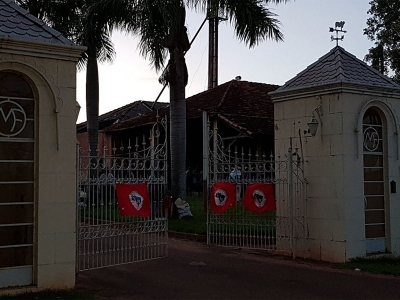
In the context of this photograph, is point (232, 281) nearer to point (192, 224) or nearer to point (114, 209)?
point (114, 209)

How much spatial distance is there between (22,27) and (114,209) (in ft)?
11.6

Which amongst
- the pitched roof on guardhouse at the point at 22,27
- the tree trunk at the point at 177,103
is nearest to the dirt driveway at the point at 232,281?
the pitched roof on guardhouse at the point at 22,27

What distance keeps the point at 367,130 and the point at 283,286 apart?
4.28m

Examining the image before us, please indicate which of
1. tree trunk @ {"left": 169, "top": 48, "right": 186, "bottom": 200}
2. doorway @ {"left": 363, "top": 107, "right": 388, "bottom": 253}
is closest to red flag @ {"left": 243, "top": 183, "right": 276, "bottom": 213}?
doorway @ {"left": 363, "top": 107, "right": 388, "bottom": 253}

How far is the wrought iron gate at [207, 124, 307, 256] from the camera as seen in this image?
456 inches

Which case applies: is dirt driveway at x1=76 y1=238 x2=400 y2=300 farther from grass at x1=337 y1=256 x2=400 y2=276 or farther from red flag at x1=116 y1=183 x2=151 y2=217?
red flag at x1=116 y1=183 x2=151 y2=217

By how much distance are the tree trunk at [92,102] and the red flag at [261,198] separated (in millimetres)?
9723

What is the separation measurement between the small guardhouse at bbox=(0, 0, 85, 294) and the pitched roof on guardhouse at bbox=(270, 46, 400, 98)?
17.4 ft

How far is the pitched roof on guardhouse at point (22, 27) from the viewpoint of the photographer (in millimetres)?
8031

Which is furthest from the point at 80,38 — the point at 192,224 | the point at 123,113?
the point at 123,113

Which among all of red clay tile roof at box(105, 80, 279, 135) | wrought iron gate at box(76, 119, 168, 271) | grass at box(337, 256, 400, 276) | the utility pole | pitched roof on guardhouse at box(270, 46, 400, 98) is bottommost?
grass at box(337, 256, 400, 276)

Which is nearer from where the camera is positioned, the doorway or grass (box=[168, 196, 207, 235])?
the doorway

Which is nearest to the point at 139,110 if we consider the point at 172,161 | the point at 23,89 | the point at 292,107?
the point at 172,161

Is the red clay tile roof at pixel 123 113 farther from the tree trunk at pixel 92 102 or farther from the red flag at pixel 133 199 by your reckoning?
the red flag at pixel 133 199
